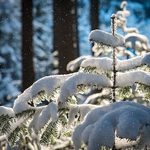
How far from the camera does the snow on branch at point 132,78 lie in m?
2.62

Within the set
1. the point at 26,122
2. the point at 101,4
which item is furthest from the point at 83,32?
the point at 26,122

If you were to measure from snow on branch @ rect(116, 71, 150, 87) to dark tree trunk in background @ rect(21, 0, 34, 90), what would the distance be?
26.0 ft

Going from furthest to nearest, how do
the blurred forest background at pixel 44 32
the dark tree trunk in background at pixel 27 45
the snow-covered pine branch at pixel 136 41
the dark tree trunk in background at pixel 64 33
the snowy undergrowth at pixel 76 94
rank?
the dark tree trunk in background at pixel 27 45, the blurred forest background at pixel 44 32, the dark tree trunk in background at pixel 64 33, the snow-covered pine branch at pixel 136 41, the snowy undergrowth at pixel 76 94

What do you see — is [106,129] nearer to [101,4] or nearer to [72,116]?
[72,116]

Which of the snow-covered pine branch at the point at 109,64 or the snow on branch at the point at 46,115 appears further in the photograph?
the snow-covered pine branch at the point at 109,64

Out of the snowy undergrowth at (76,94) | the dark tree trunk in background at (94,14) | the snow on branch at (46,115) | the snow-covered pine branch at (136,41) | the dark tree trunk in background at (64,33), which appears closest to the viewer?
the snowy undergrowth at (76,94)

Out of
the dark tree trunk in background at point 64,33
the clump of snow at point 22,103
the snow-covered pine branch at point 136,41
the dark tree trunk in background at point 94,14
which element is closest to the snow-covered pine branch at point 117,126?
the clump of snow at point 22,103

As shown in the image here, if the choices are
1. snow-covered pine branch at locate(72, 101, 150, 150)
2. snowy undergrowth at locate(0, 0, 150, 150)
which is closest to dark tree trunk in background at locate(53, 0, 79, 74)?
snowy undergrowth at locate(0, 0, 150, 150)

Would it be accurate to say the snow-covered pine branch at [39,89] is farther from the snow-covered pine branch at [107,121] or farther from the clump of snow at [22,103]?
the snow-covered pine branch at [107,121]

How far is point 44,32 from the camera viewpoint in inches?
599

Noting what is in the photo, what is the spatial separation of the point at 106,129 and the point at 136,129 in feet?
0.49

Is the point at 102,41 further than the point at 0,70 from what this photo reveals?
No

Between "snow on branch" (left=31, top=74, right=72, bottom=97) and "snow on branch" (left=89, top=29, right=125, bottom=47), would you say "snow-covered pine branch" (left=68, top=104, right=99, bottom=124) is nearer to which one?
"snow on branch" (left=31, top=74, right=72, bottom=97)

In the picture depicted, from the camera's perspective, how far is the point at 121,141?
8.86ft
